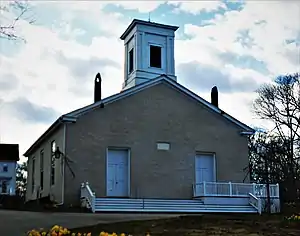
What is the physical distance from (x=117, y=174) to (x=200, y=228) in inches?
510

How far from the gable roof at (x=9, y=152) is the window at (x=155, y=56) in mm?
39828

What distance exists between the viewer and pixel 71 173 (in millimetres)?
24219

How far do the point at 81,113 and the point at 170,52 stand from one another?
7.78 metres

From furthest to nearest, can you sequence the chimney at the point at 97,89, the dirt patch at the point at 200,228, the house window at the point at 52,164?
the chimney at the point at 97,89
the house window at the point at 52,164
the dirt patch at the point at 200,228

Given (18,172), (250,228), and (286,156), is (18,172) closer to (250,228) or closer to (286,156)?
(286,156)

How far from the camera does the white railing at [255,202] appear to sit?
24.3 meters

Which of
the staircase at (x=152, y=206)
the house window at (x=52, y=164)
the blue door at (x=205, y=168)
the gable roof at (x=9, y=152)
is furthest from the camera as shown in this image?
the gable roof at (x=9, y=152)

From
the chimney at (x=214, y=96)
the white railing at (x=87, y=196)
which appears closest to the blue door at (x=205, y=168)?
the chimney at (x=214, y=96)

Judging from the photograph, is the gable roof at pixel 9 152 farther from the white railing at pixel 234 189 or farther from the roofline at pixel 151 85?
the white railing at pixel 234 189

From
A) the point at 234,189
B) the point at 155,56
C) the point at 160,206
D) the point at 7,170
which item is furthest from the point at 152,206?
the point at 7,170

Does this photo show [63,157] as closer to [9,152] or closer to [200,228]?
[200,228]

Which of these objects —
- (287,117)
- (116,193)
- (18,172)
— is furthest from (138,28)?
(18,172)

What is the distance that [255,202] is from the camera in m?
24.8

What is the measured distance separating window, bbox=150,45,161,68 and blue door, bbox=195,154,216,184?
6.12 meters
